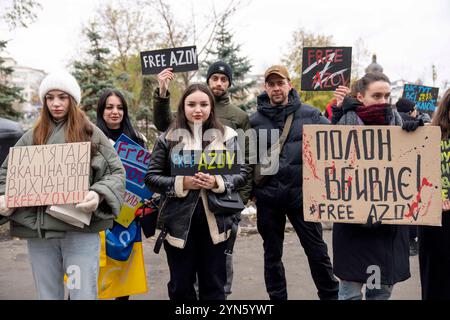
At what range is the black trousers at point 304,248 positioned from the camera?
378 cm

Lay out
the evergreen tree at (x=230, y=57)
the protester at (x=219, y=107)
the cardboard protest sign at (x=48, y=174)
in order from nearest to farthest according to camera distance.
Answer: the cardboard protest sign at (x=48, y=174), the protester at (x=219, y=107), the evergreen tree at (x=230, y=57)

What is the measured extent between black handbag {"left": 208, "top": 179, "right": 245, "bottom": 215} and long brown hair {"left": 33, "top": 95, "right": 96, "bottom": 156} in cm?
86

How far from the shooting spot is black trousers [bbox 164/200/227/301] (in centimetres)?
303

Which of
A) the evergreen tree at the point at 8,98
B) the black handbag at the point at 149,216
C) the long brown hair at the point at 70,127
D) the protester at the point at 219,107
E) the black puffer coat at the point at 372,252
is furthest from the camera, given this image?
the evergreen tree at the point at 8,98

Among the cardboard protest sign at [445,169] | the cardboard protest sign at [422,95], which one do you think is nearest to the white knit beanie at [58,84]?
the cardboard protest sign at [445,169]

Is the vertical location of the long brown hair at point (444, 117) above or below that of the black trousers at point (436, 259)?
above

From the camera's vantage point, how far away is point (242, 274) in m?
Result: 4.93

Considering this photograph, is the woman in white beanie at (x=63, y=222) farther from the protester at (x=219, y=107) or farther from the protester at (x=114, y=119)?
the protester at (x=219, y=107)

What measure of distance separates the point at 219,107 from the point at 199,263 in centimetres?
152

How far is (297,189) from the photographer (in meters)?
3.72

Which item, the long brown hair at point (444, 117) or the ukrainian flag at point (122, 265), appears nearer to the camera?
the long brown hair at point (444, 117)

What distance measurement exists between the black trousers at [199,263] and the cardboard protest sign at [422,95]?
5.21 m
